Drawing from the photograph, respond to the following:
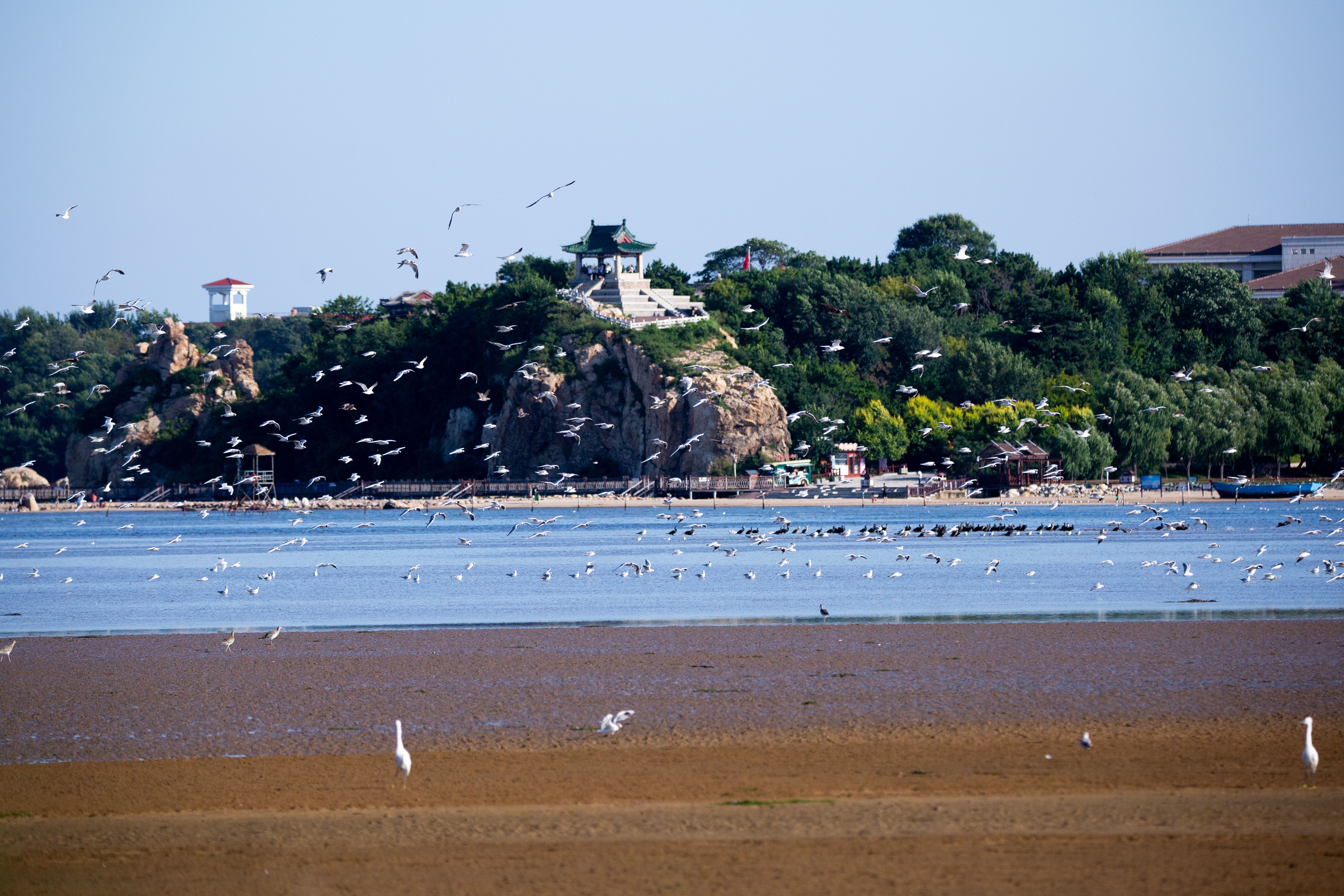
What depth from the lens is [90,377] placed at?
164m

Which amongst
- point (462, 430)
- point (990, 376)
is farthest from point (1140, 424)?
point (462, 430)

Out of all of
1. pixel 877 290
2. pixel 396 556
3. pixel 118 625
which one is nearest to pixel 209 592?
pixel 118 625

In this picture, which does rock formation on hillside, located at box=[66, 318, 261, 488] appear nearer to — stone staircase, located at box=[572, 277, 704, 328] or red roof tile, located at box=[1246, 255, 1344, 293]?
stone staircase, located at box=[572, 277, 704, 328]

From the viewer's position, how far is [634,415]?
11100 cm

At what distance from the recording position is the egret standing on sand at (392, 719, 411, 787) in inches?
570

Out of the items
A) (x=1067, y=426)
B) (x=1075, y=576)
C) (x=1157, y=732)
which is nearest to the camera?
(x=1157, y=732)

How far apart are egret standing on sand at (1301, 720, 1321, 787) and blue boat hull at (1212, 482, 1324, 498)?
8793cm

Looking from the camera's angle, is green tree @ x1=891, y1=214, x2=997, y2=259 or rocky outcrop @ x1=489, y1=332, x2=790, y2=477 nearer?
rocky outcrop @ x1=489, y1=332, x2=790, y2=477

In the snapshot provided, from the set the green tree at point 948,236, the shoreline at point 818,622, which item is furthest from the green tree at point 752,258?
the shoreline at point 818,622

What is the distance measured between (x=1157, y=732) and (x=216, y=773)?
35.5 ft

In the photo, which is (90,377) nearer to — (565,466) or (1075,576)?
(565,466)

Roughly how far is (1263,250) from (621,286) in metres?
69.1

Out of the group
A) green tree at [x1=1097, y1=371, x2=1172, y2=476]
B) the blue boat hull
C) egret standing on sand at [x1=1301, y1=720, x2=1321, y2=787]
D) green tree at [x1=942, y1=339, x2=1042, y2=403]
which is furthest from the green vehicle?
egret standing on sand at [x1=1301, y1=720, x2=1321, y2=787]

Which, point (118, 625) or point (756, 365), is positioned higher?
point (756, 365)
